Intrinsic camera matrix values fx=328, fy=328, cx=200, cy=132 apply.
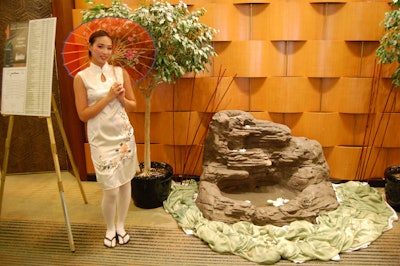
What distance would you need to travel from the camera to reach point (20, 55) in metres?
2.24

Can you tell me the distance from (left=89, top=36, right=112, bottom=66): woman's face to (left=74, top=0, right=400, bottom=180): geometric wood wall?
3.62 feet

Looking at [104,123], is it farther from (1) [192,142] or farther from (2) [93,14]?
(1) [192,142]

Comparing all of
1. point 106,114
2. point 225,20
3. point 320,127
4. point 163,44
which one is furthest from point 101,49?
point 320,127

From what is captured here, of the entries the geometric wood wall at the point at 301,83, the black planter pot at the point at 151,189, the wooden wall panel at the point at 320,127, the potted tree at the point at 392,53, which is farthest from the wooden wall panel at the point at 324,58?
the black planter pot at the point at 151,189

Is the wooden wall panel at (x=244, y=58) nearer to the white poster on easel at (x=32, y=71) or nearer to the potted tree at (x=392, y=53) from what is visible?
the potted tree at (x=392, y=53)

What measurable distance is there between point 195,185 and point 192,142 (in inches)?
16.4

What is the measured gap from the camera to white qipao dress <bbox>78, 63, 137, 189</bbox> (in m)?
2.04

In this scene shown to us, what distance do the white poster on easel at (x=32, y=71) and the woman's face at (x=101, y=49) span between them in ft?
1.02

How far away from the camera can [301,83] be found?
9.92ft

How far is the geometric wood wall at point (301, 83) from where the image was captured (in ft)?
9.52

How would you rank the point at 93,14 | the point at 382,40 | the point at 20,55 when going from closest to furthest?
1. the point at 20,55
2. the point at 93,14
3. the point at 382,40

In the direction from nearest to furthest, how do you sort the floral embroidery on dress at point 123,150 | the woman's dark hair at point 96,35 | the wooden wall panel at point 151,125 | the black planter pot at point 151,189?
the woman's dark hair at point 96,35 < the floral embroidery on dress at point 123,150 < the black planter pot at point 151,189 < the wooden wall panel at point 151,125

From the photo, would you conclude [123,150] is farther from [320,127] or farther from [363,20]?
[363,20]

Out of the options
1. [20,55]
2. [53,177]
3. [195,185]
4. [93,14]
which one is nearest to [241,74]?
[195,185]
